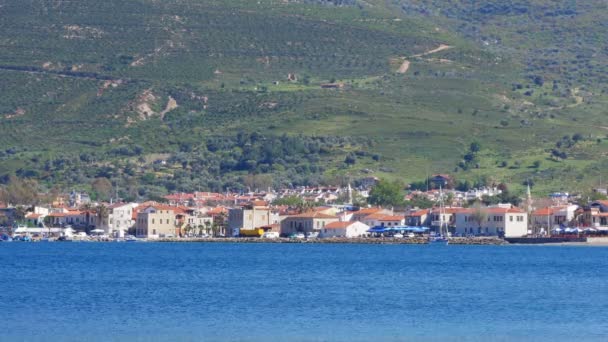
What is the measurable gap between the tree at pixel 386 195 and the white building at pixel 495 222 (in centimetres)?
1364

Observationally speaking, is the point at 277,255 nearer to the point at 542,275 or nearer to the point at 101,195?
the point at 542,275

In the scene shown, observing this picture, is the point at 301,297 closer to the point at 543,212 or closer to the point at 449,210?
the point at 449,210

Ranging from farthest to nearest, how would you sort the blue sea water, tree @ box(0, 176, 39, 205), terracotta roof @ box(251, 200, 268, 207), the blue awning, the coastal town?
tree @ box(0, 176, 39, 205), terracotta roof @ box(251, 200, 268, 207), the blue awning, the coastal town, the blue sea water

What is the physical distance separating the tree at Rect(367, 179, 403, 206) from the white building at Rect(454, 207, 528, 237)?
44.8 feet

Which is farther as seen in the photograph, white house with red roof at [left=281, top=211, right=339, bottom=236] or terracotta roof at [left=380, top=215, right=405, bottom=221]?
white house with red roof at [left=281, top=211, right=339, bottom=236]

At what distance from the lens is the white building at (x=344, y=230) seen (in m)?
136

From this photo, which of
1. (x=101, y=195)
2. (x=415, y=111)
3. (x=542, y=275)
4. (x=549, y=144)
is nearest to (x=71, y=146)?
(x=101, y=195)

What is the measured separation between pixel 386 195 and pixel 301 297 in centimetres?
8723

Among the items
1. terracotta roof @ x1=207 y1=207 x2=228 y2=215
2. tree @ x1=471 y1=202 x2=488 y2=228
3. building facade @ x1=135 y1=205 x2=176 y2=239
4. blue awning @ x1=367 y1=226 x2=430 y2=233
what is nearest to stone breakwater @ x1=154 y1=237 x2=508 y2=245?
building facade @ x1=135 y1=205 x2=176 y2=239

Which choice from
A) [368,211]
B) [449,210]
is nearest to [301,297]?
[449,210]

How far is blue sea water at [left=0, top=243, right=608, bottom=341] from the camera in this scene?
50812mm

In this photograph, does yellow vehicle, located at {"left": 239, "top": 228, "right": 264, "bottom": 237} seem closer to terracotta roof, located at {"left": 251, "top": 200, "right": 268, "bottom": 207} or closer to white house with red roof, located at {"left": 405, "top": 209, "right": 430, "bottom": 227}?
terracotta roof, located at {"left": 251, "top": 200, "right": 268, "bottom": 207}

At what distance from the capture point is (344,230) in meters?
136

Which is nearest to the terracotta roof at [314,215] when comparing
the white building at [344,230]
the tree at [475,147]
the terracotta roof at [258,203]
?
the white building at [344,230]
